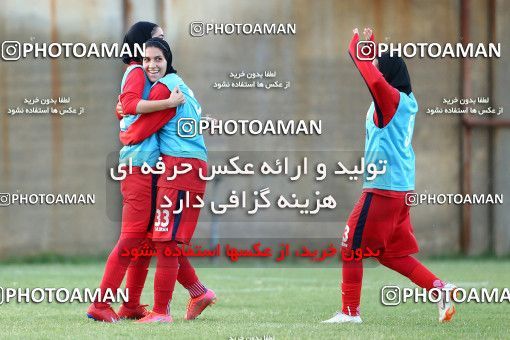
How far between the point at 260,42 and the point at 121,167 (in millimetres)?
8025

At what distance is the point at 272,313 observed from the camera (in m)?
8.16

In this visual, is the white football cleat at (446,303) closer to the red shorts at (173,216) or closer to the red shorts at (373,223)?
the red shorts at (373,223)

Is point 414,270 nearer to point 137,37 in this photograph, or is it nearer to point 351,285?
point 351,285

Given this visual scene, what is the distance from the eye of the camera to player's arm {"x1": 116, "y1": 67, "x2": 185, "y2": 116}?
281 inches

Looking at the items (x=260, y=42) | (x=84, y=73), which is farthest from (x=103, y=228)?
(x=260, y=42)

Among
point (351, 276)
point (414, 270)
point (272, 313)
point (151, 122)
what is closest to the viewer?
point (151, 122)

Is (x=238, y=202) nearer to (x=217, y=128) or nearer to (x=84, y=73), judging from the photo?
(x=217, y=128)

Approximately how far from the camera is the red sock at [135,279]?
7523mm

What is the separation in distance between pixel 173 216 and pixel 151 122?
577 millimetres

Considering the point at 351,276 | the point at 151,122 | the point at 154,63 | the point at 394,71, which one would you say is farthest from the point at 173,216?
the point at 394,71

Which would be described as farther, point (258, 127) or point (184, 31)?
point (184, 31)

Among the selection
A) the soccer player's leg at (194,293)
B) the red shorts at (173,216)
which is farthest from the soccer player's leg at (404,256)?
the red shorts at (173,216)

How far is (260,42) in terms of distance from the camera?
15.2 meters

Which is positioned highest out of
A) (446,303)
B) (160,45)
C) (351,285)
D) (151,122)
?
(160,45)
